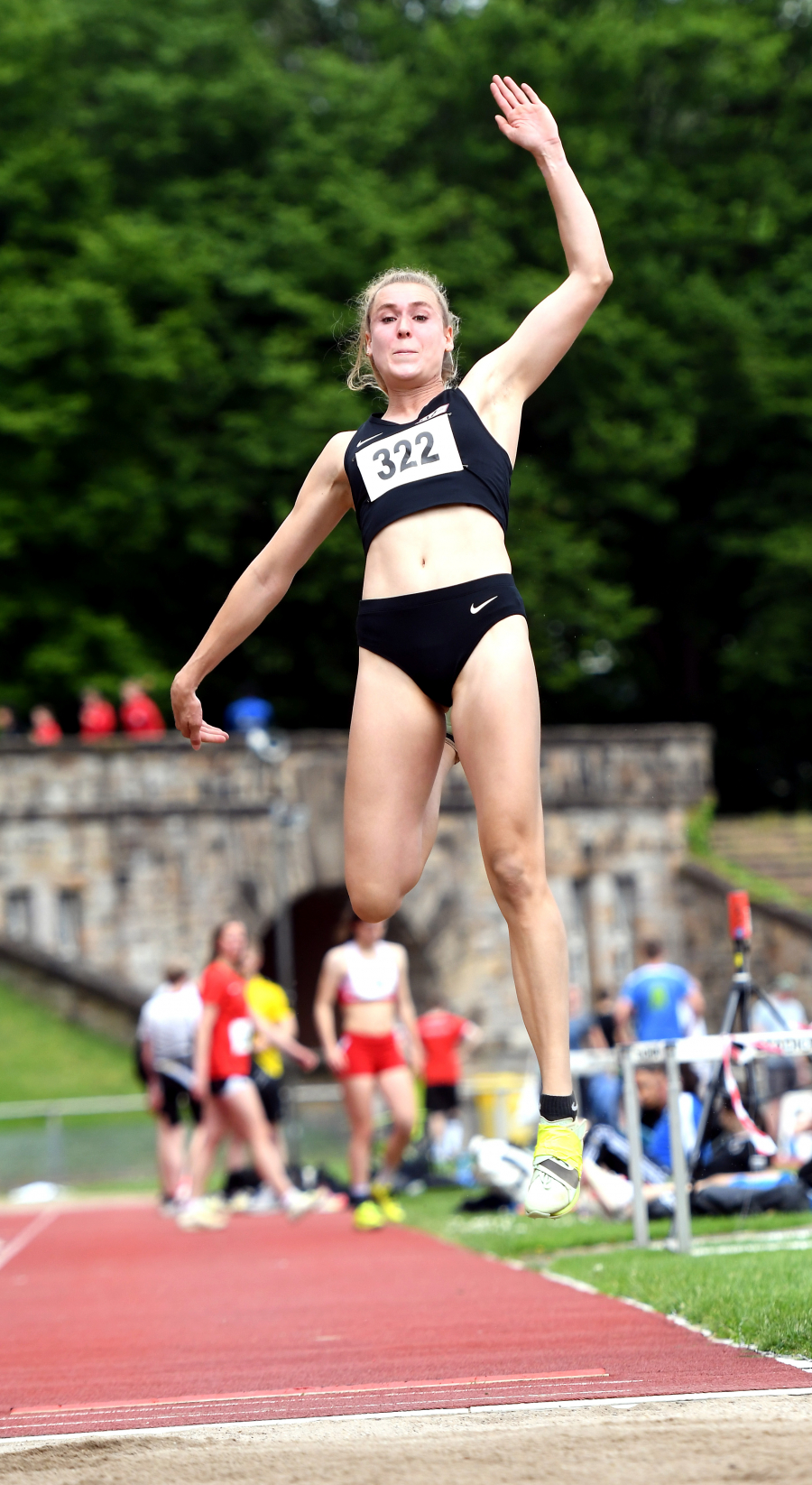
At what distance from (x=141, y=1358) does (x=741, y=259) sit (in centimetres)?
3900

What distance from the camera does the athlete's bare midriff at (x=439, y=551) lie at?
517 centimetres

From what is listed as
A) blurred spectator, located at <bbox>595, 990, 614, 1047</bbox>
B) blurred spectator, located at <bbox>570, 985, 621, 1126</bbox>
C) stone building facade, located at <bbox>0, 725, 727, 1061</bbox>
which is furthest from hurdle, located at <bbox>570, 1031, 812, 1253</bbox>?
stone building facade, located at <bbox>0, 725, 727, 1061</bbox>

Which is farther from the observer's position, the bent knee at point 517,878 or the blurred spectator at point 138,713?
the blurred spectator at point 138,713

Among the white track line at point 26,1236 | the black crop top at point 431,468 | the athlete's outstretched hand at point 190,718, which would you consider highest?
the black crop top at point 431,468

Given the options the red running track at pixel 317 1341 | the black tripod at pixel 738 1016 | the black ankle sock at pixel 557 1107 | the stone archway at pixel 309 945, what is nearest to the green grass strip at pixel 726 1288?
the red running track at pixel 317 1341

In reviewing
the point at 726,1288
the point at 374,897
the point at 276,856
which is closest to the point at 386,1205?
the point at 726,1288

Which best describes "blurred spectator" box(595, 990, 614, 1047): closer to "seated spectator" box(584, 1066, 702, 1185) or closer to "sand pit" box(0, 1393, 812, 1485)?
"seated spectator" box(584, 1066, 702, 1185)

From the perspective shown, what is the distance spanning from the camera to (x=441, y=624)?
5.14m

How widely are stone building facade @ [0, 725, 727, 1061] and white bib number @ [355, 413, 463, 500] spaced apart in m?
26.3

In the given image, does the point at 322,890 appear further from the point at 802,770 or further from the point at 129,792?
the point at 802,770

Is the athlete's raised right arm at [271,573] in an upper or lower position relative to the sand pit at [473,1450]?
upper

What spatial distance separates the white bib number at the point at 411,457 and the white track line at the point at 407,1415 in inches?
90.7

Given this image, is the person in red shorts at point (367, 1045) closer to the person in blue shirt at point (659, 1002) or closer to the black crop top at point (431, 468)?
the person in blue shirt at point (659, 1002)

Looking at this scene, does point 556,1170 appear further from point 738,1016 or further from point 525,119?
point 738,1016
